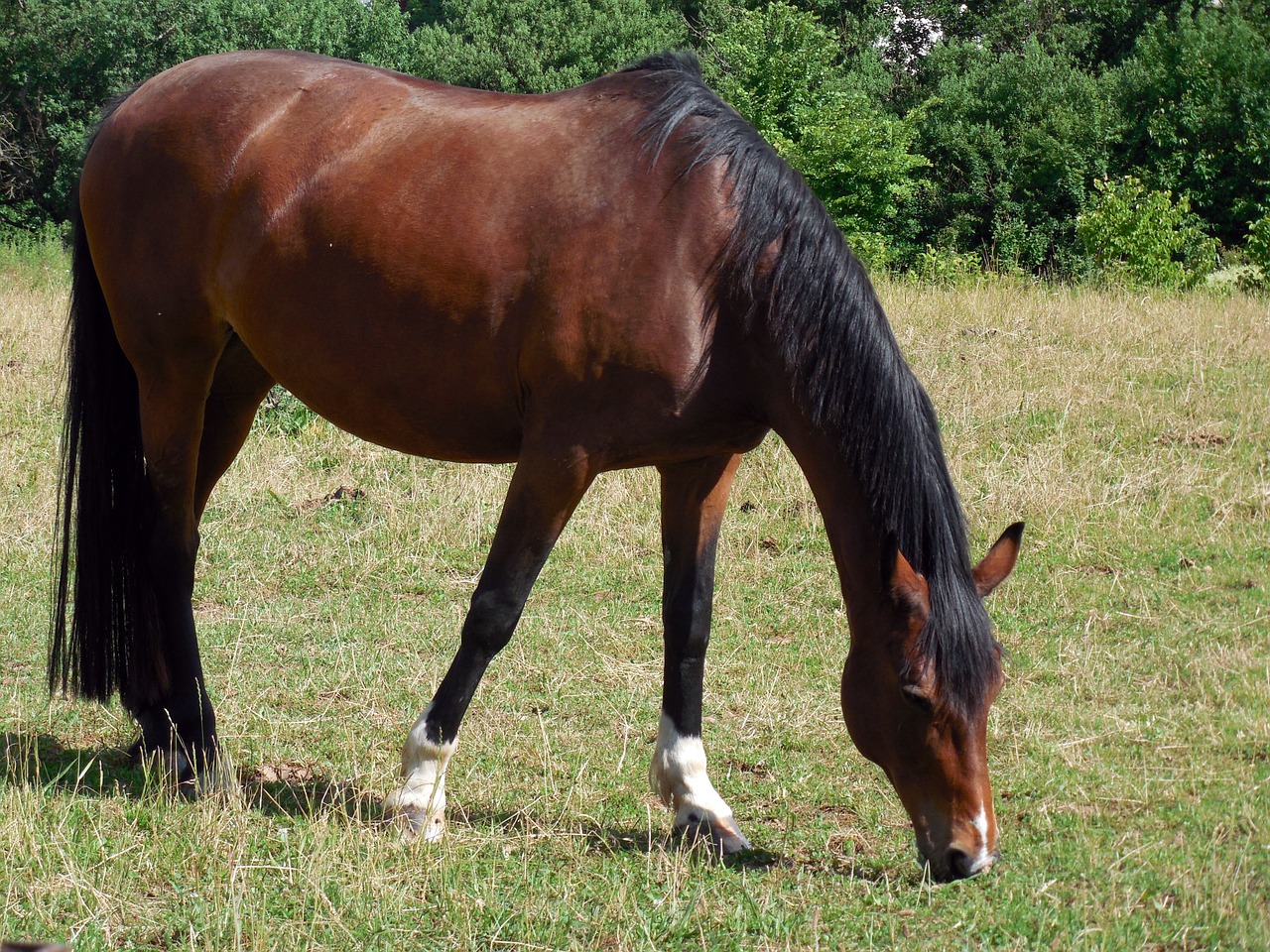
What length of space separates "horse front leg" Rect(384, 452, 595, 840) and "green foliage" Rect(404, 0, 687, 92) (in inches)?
1254

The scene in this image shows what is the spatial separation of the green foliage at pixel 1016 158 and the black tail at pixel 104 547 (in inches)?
798

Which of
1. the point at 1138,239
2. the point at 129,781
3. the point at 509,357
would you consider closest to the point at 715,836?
the point at 509,357

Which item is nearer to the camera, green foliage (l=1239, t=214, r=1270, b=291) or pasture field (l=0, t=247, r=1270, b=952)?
pasture field (l=0, t=247, r=1270, b=952)

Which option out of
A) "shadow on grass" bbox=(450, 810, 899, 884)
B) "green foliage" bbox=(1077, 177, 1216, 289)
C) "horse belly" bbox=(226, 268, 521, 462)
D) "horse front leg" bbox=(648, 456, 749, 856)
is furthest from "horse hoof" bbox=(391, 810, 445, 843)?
"green foliage" bbox=(1077, 177, 1216, 289)

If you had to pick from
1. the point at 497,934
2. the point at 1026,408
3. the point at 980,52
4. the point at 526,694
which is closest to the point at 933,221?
the point at 980,52

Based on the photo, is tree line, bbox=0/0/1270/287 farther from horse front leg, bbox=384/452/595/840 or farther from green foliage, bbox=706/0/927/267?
horse front leg, bbox=384/452/595/840

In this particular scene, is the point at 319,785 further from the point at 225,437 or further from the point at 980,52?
the point at 980,52

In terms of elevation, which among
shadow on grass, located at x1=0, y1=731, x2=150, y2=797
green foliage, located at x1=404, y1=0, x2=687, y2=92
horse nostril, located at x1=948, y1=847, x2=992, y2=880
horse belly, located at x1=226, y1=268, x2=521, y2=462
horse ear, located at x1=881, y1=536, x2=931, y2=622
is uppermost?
green foliage, located at x1=404, y1=0, x2=687, y2=92

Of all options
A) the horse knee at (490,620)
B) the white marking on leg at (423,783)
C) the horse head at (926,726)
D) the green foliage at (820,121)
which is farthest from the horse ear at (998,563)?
the green foliage at (820,121)

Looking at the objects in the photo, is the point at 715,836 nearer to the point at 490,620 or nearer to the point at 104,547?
the point at 490,620

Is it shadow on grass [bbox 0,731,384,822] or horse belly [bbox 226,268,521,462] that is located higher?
horse belly [bbox 226,268,521,462]

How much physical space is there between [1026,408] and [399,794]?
19.2 feet

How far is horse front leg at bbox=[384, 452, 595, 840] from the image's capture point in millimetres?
3387

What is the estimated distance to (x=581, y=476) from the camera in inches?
133
